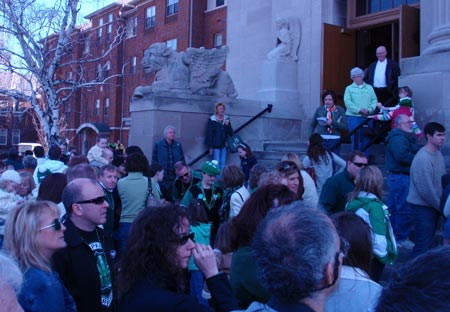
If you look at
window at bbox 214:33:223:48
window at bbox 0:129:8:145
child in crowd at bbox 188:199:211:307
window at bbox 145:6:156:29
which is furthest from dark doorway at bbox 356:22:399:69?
window at bbox 0:129:8:145

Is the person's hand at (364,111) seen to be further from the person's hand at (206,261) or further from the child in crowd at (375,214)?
the person's hand at (206,261)

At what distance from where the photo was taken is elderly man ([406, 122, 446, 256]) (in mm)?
6105

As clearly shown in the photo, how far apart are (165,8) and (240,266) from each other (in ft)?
117

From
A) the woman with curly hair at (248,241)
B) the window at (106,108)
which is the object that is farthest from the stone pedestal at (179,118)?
the window at (106,108)

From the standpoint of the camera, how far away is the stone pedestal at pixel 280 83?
1453cm

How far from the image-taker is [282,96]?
1460 cm

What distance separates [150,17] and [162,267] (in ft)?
124

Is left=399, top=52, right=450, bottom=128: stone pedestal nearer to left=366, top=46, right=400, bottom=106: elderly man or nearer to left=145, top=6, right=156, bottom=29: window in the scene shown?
left=366, top=46, right=400, bottom=106: elderly man

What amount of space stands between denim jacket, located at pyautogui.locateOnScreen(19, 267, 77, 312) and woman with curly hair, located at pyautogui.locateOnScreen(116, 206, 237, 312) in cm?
43

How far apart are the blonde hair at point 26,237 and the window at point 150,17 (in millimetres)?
36423

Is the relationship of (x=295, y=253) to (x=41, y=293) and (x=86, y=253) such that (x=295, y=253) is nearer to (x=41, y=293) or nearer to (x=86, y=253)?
(x=41, y=293)

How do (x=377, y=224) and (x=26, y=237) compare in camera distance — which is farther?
(x=377, y=224)

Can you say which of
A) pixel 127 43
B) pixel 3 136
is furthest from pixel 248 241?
pixel 3 136

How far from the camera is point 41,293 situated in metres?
2.77
